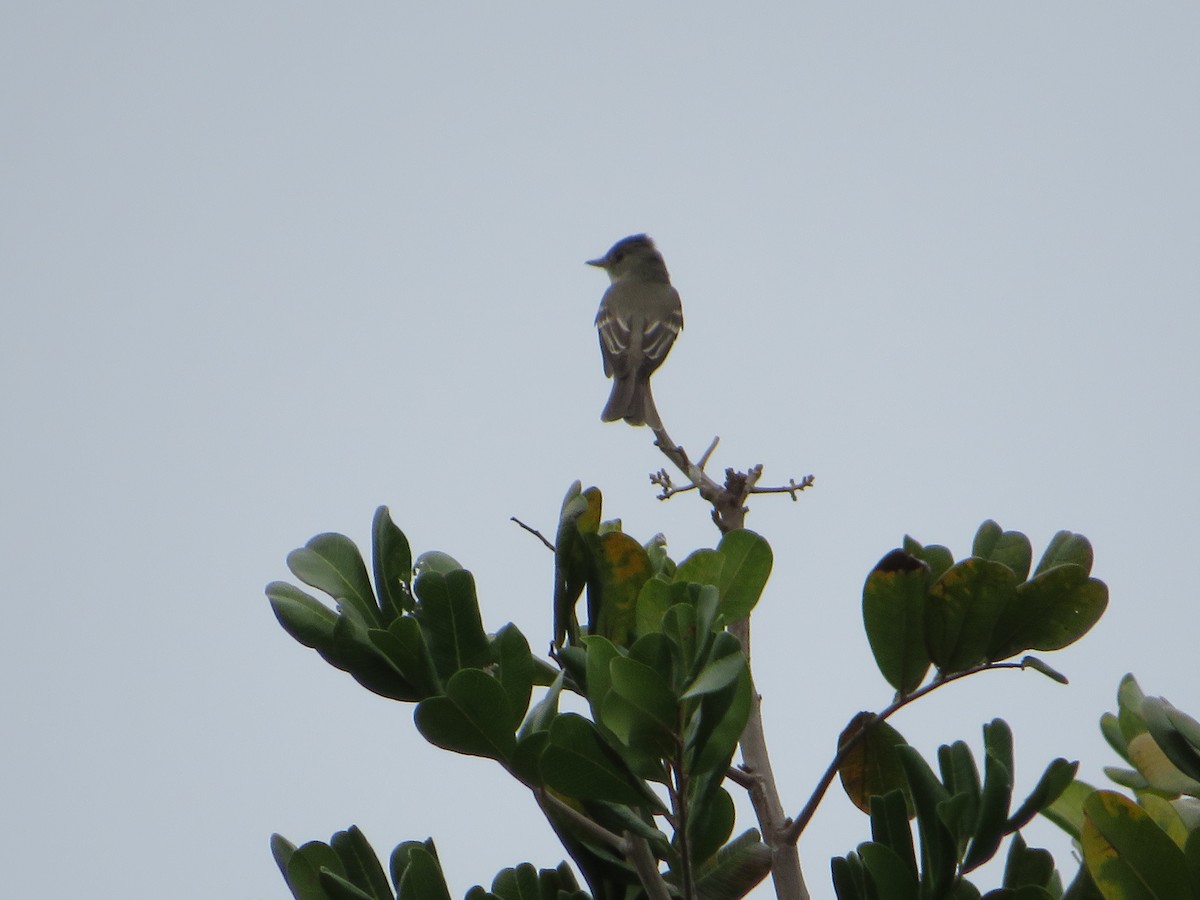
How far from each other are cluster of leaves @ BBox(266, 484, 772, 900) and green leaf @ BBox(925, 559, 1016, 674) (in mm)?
291

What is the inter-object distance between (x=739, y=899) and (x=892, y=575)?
22.7 inches

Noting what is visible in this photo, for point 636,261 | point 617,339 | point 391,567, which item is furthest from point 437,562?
point 636,261

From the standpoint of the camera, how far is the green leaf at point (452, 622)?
1.96 metres

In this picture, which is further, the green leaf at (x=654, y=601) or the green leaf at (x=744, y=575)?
the green leaf at (x=744, y=575)

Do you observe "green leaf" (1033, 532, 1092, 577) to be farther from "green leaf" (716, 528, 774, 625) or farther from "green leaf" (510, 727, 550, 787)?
"green leaf" (510, 727, 550, 787)

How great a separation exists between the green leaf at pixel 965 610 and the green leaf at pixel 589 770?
579 mm

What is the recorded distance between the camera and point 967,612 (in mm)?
2113

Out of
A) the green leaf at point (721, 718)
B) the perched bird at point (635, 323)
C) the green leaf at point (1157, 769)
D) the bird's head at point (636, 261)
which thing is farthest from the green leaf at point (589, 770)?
the bird's head at point (636, 261)

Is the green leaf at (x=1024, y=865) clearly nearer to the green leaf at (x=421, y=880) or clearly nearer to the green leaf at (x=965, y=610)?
the green leaf at (x=965, y=610)

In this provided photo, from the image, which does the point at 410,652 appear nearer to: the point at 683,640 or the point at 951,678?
the point at 683,640

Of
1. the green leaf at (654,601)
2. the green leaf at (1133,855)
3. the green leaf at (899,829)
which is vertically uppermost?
the green leaf at (654,601)

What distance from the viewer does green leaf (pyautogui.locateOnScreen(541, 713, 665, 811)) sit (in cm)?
189

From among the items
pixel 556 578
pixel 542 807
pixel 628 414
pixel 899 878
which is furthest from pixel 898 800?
pixel 628 414

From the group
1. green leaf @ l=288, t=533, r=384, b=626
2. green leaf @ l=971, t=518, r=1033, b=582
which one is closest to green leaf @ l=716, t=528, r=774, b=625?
green leaf @ l=971, t=518, r=1033, b=582
